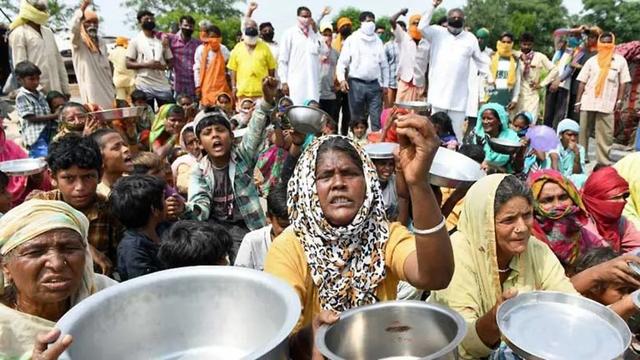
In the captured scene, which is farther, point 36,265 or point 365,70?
point 365,70

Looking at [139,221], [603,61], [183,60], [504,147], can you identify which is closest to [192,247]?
[139,221]

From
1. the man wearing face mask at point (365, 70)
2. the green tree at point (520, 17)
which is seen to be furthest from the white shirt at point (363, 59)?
the green tree at point (520, 17)

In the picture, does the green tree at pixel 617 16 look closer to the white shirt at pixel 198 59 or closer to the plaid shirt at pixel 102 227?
the white shirt at pixel 198 59

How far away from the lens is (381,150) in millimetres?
3715

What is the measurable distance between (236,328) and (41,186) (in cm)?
293

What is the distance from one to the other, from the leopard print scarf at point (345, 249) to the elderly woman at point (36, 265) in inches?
29.6

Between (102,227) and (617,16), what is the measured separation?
42.0 metres

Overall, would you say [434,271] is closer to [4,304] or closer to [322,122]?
[4,304]

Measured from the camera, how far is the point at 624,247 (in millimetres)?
3270

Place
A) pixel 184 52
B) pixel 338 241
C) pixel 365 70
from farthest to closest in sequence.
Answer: pixel 184 52
pixel 365 70
pixel 338 241

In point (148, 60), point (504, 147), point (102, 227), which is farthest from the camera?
point (148, 60)

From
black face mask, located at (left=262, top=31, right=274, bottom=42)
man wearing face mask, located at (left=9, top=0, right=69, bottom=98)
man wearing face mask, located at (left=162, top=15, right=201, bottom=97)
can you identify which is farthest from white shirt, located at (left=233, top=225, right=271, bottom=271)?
black face mask, located at (left=262, top=31, right=274, bottom=42)

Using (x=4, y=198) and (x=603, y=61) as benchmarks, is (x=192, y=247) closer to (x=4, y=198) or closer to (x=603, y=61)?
(x=4, y=198)

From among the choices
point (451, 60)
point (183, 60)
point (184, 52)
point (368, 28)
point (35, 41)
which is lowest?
point (451, 60)
